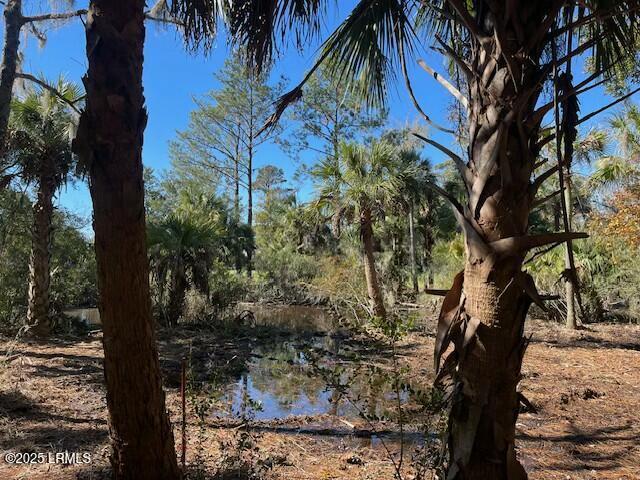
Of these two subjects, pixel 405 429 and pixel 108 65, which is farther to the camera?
pixel 405 429

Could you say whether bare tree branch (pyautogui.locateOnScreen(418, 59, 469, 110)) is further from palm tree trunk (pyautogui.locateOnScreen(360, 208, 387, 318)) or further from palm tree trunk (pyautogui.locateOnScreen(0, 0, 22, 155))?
palm tree trunk (pyautogui.locateOnScreen(360, 208, 387, 318))

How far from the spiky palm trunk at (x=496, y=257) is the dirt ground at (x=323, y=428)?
1.78 m

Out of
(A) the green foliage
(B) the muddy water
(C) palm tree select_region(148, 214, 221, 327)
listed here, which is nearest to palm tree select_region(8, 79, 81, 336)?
(A) the green foliage

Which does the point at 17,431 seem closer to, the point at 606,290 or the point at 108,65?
the point at 108,65

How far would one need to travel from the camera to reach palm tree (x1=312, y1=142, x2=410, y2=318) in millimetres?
11703

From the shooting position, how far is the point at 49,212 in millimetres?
9875

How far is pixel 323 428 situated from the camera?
4879mm

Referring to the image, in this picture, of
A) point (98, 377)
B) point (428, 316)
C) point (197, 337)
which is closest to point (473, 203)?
point (98, 377)

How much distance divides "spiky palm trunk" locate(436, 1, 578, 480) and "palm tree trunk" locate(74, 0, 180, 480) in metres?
1.62

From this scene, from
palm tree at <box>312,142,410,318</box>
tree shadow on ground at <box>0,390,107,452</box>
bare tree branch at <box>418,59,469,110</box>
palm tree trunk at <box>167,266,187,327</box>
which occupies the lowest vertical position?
tree shadow on ground at <box>0,390,107,452</box>

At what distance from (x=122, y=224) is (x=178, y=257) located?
1005 cm

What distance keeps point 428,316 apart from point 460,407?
10.8 m

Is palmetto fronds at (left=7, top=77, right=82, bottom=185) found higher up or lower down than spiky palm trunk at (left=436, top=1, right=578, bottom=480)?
higher up

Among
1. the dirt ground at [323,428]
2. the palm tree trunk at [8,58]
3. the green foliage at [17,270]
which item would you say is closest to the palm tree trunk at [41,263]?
the green foliage at [17,270]
